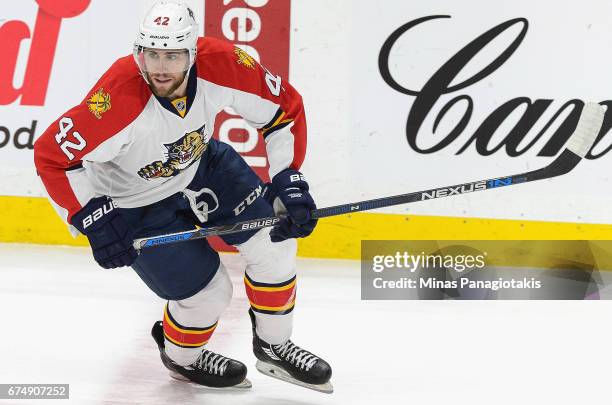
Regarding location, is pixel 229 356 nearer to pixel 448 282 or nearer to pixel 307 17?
pixel 448 282

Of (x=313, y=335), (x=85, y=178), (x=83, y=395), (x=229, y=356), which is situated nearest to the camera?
(x=85, y=178)

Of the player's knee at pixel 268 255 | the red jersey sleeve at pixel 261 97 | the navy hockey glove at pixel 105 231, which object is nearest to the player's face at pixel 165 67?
the red jersey sleeve at pixel 261 97

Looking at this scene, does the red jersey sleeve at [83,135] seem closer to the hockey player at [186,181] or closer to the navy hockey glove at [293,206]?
the hockey player at [186,181]

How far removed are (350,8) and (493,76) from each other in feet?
2.47

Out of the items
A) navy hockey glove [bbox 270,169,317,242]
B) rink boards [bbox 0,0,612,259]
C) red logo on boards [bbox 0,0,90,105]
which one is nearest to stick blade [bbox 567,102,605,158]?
navy hockey glove [bbox 270,169,317,242]

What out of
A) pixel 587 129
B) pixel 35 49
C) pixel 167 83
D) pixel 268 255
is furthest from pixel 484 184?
pixel 35 49

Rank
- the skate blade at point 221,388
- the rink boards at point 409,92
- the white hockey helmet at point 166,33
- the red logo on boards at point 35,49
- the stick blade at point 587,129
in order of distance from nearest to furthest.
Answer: the white hockey helmet at point 166,33, the stick blade at point 587,129, the skate blade at point 221,388, the rink boards at point 409,92, the red logo on boards at point 35,49

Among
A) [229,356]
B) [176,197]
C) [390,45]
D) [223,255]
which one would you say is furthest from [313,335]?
[390,45]

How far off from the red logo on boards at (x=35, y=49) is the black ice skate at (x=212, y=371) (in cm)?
226

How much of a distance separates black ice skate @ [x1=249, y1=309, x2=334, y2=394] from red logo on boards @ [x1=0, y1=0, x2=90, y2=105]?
235cm

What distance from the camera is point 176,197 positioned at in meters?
3.17

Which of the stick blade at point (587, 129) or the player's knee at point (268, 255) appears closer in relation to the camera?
the stick blade at point (587, 129)

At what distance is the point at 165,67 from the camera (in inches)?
109

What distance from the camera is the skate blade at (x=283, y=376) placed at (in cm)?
316
